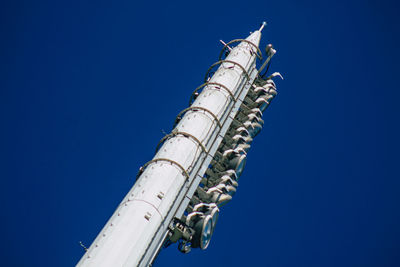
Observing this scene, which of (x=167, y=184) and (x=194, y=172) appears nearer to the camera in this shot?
(x=167, y=184)

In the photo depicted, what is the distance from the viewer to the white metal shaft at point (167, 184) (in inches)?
639

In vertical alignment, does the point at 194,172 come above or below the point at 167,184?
above

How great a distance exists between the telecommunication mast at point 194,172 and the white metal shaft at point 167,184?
35 millimetres

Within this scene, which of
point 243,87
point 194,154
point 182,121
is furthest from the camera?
point 243,87

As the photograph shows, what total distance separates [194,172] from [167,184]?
2.30 m

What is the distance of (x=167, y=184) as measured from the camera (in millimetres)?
19031

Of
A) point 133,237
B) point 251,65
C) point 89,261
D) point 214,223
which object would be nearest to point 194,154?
point 214,223

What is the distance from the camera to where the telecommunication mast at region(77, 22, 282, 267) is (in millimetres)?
16703

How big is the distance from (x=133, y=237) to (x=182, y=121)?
8242 millimetres

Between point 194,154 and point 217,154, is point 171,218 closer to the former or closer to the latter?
point 194,154

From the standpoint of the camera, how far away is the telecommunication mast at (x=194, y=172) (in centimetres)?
1670

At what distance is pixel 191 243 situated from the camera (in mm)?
19438

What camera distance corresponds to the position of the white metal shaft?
1622 cm

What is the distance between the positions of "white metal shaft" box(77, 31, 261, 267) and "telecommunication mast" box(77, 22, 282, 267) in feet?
0.12
